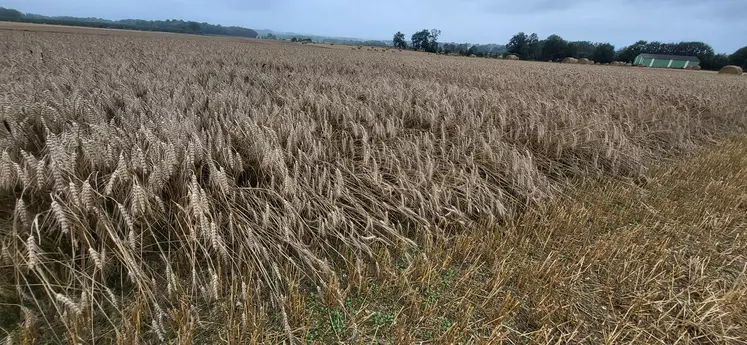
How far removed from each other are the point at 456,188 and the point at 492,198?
0.27 m

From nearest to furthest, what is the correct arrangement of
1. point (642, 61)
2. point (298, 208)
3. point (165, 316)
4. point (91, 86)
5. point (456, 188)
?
Answer: point (165, 316), point (298, 208), point (456, 188), point (91, 86), point (642, 61)

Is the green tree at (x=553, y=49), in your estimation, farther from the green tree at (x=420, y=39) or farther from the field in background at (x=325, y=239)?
the field in background at (x=325, y=239)

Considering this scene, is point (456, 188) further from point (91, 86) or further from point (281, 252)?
point (91, 86)

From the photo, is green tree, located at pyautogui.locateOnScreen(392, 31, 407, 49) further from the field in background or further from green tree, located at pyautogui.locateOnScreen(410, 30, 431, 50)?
the field in background

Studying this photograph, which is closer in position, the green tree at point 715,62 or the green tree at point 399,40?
the green tree at point 715,62

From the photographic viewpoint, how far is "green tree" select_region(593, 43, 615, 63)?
213ft

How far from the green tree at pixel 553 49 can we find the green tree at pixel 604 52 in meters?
6.11

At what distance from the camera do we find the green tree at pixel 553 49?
66.2m

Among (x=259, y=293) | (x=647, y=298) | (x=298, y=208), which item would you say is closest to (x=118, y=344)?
(x=259, y=293)

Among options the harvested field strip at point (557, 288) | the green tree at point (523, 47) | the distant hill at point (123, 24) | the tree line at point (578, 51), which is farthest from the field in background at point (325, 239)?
the distant hill at point (123, 24)

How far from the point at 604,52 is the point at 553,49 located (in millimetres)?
9752

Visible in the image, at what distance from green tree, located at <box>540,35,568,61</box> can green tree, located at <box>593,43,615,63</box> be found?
6106mm

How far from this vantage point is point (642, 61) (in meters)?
73.4

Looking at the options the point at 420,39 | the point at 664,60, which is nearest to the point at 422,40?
the point at 420,39
